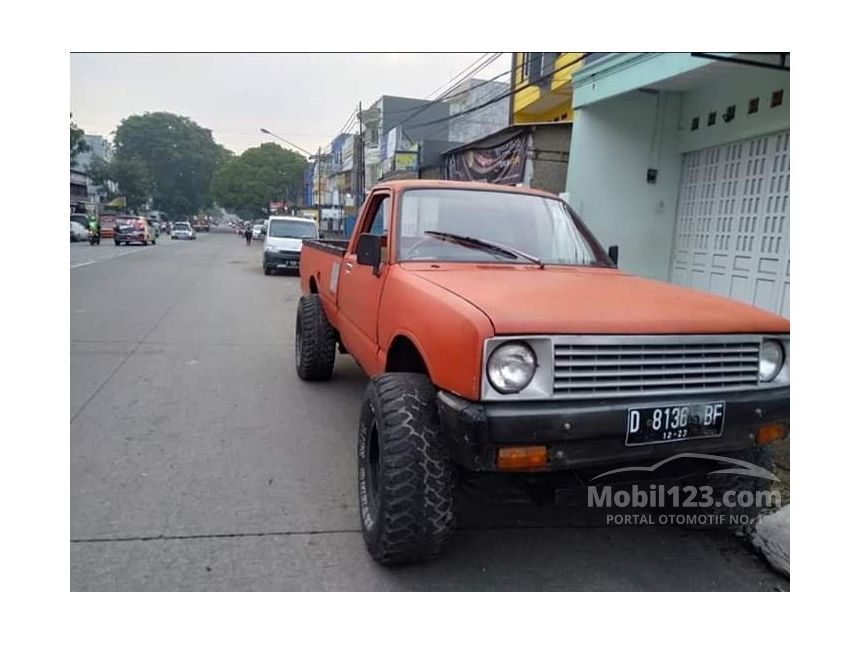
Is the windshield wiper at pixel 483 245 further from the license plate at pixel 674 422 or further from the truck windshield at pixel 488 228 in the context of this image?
the license plate at pixel 674 422

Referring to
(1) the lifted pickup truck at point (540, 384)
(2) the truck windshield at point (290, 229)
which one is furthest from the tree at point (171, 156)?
(1) the lifted pickup truck at point (540, 384)

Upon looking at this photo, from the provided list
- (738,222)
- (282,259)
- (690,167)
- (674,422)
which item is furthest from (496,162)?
(674,422)

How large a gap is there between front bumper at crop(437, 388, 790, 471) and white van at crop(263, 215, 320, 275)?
16140mm

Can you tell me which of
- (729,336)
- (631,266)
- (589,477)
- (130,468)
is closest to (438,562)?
(589,477)

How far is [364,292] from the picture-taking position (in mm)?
3971

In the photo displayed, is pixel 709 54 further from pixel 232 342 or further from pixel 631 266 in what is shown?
pixel 232 342

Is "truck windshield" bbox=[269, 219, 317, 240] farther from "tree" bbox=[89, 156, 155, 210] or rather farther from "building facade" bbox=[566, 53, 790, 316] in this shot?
"tree" bbox=[89, 156, 155, 210]

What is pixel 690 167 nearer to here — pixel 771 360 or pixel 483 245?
pixel 483 245

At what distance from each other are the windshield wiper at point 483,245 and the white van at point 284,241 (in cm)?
1463

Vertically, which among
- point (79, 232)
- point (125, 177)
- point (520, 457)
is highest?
point (125, 177)

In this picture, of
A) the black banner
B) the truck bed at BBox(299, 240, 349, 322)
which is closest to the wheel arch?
the truck bed at BBox(299, 240, 349, 322)

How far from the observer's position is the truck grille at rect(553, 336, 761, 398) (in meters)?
2.39

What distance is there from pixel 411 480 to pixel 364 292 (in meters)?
1.72

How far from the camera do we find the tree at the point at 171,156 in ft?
213
